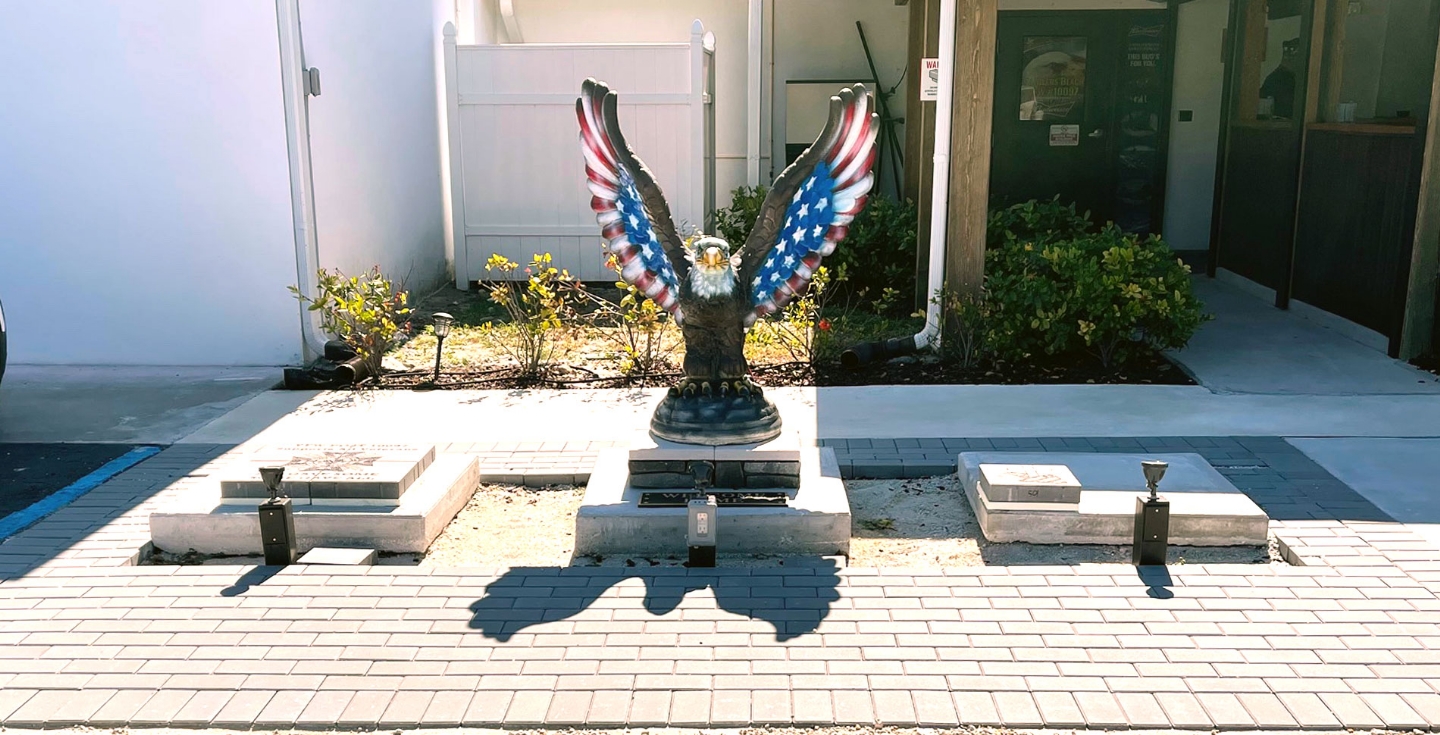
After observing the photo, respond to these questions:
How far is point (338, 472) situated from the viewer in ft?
17.5

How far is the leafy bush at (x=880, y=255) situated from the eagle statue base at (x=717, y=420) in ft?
15.2

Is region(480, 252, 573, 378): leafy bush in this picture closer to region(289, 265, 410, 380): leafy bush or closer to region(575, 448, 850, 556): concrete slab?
region(289, 265, 410, 380): leafy bush

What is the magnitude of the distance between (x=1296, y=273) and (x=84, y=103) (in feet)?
30.8

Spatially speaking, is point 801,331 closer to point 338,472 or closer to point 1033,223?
point 1033,223

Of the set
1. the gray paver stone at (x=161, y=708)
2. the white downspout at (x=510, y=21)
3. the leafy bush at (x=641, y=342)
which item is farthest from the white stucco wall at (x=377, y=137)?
the gray paver stone at (x=161, y=708)

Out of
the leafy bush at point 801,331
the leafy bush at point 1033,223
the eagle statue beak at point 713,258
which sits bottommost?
the leafy bush at point 801,331

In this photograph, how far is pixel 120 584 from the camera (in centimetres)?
466

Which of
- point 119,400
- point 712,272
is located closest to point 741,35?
point 119,400

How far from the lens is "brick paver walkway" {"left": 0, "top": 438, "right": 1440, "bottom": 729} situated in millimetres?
3672

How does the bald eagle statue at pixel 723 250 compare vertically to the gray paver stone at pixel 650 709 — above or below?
above

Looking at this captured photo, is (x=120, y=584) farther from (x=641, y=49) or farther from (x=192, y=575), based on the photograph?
(x=641, y=49)

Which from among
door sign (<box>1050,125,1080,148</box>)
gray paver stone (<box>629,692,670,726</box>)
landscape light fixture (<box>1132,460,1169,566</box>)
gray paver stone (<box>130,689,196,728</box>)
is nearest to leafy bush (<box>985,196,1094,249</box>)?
door sign (<box>1050,125,1080,148</box>)

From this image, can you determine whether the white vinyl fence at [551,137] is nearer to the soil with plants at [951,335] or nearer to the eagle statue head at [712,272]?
the soil with plants at [951,335]

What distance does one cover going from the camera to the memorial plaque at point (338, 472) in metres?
5.23
